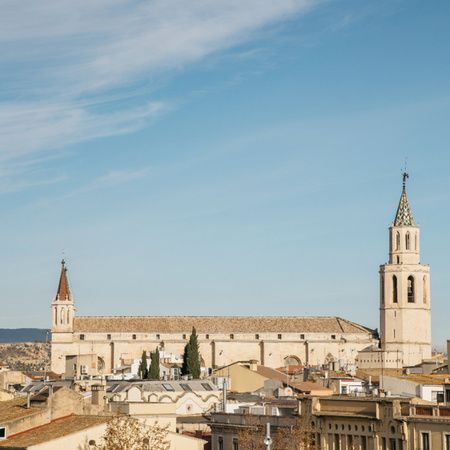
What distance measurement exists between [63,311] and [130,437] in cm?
12218

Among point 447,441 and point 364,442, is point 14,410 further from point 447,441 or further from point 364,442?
point 447,441

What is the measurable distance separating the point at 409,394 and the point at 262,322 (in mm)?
116434

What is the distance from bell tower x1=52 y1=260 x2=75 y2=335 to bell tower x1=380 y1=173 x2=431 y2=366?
3681 cm

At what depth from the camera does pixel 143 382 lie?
87938mm

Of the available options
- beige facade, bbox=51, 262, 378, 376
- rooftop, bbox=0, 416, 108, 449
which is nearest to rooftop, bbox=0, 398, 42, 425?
rooftop, bbox=0, 416, 108, 449

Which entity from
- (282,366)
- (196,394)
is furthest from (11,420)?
(282,366)

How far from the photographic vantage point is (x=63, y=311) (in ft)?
573

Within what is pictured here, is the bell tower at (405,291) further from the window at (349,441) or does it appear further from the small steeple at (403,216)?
the window at (349,441)

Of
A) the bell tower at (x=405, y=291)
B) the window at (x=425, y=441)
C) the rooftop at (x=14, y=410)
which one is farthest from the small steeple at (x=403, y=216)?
the window at (x=425, y=441)

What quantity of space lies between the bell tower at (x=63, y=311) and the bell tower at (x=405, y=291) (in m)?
36.8

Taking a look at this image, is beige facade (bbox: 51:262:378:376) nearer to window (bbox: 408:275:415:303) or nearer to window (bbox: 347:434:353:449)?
window (bbox: 408:275:415:303)

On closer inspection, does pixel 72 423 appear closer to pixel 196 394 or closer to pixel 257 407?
pixel 257 407

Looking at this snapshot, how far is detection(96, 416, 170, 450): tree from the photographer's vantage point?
53375 mm

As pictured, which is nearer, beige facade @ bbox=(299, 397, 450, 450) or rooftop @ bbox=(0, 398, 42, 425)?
beige facade @ bbox=(299, 397, 450, 450)
